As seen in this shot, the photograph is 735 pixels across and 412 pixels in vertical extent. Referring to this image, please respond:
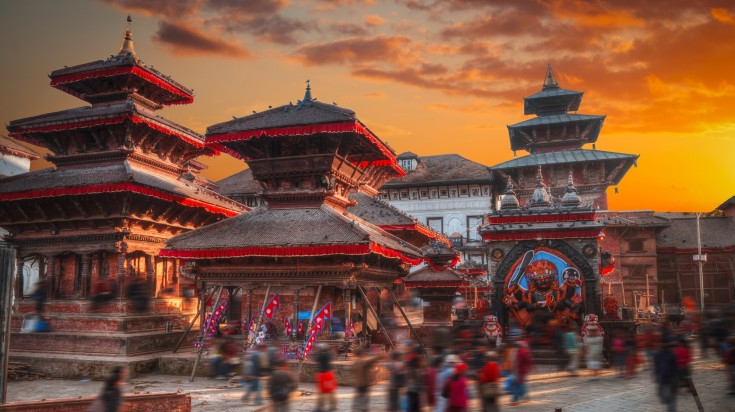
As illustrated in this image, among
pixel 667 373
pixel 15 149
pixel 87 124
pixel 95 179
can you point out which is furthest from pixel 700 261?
pixel 15 149

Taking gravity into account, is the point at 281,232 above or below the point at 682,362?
above

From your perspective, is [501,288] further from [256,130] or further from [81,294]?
[81,294]

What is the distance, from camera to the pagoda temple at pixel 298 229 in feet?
62.5

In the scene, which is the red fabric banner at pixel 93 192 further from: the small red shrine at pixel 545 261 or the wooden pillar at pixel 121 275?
the small red shrine at pixel 545 261

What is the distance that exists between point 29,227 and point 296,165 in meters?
12.7

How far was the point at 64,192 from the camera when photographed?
22734mm

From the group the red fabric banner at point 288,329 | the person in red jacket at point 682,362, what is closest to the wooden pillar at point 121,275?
the red fabric banner at point 288,329

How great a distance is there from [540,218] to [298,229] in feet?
31.0

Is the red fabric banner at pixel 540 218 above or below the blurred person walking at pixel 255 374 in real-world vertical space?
above

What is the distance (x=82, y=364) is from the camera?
20.4m

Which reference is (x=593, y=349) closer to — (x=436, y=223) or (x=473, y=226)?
(x=473, y=226)

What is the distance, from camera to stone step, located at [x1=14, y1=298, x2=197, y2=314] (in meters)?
22.8

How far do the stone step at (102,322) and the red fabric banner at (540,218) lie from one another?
46.6 feet

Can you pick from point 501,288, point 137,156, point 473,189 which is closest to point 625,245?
point 473,189
